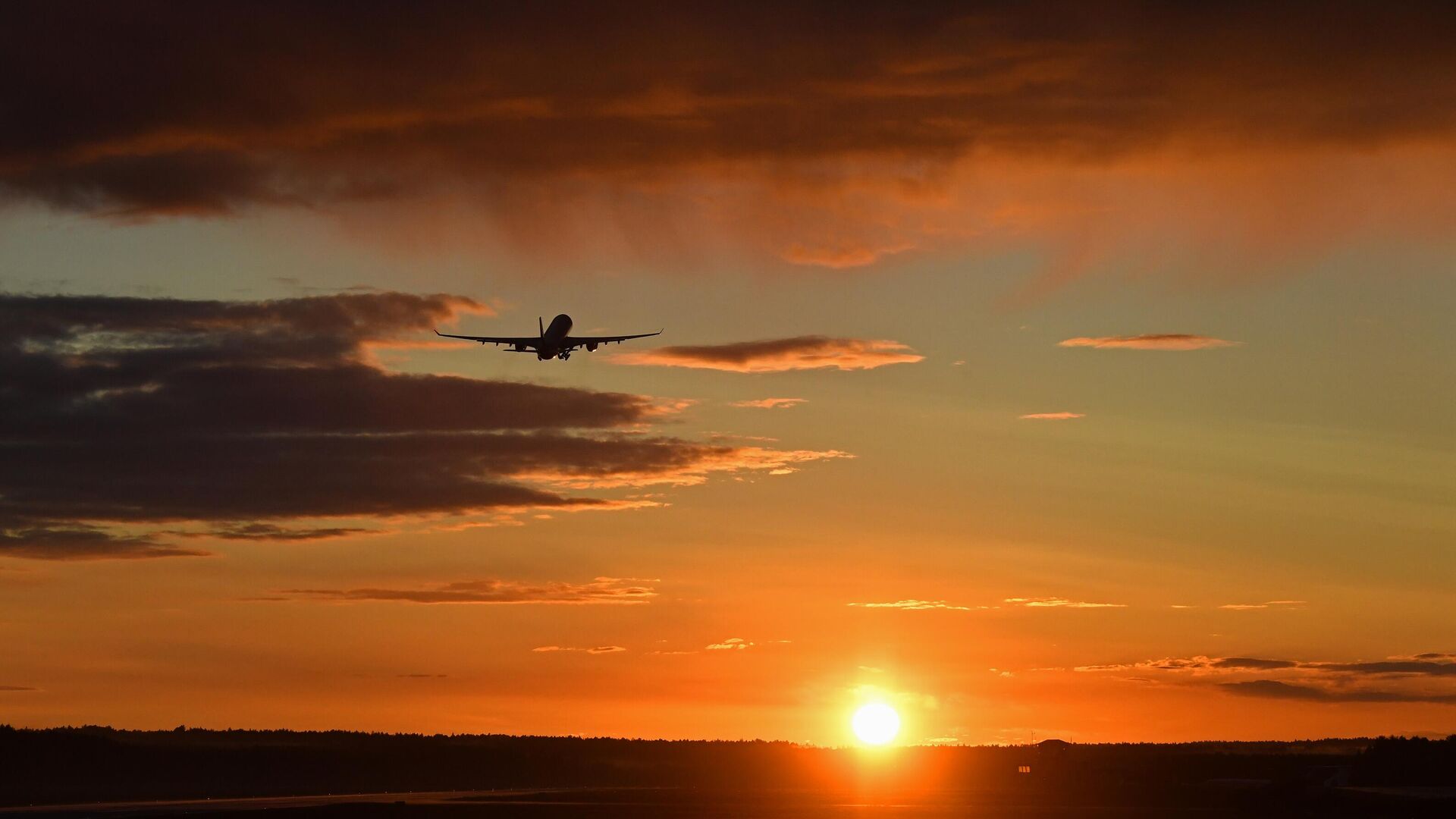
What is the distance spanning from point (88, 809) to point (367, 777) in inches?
2343

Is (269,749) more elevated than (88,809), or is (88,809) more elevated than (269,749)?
(269,749)

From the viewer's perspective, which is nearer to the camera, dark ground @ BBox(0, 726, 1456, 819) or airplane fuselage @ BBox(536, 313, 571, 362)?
dark ground @ BBox(0, 726, 1456, 819)

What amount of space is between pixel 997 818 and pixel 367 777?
292 feet

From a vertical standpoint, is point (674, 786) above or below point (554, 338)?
below

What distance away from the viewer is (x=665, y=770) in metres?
175

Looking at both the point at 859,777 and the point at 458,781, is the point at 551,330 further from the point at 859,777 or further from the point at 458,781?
the point at 859,777

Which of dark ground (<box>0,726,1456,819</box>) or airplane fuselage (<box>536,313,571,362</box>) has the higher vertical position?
airplane fuselage (<box>536,313,571,362</box>)

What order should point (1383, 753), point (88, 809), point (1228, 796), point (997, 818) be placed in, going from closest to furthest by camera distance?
point (997, 818), point (88, 809), point (1228, 796), point (1383, 753)

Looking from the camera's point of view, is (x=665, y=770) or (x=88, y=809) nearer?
(x=88, y=809)

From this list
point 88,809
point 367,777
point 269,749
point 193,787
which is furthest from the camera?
point 269,749

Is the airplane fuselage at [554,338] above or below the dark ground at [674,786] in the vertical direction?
above

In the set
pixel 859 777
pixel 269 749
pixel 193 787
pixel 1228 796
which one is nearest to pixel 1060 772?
pixel 859 777

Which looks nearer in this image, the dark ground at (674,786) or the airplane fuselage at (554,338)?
the dark ground at (674,786)

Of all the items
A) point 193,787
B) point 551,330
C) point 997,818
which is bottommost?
point 997,818
